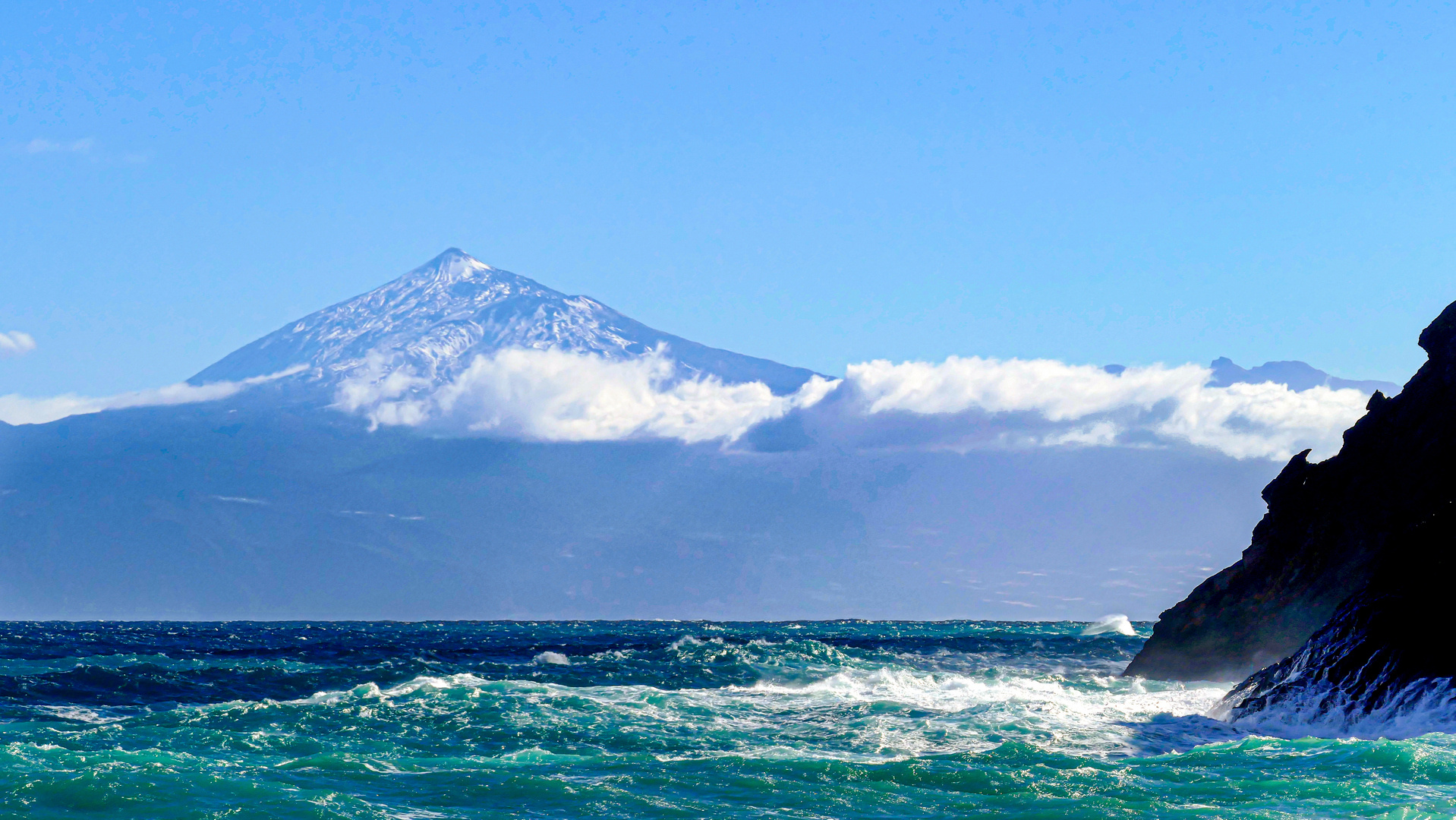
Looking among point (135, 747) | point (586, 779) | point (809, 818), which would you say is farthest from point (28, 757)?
point (809, 818)

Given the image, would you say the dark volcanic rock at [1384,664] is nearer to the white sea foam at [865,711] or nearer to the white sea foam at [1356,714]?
the white sea foam at [1356,714]

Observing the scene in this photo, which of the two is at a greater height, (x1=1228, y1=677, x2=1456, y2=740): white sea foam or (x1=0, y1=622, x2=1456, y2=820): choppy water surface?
(x1=1228, y1=677, x2=1456, y2=740): white sea foam

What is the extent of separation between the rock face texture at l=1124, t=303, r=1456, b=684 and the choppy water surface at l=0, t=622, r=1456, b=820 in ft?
10.5

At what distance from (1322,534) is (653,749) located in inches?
1046

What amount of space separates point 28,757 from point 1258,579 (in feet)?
120

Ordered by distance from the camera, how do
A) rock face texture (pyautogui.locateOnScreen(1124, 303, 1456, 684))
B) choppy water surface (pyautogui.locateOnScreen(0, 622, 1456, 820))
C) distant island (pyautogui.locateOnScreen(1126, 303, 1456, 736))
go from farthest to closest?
rock face texture (pyautogui.locateOnScreen(1124, 303, 1456, 684))
distant island (pyautogui.locateOnScreen(1126, 303, 1456, 736))
choppy water surface (pyautogui.locateOnScreen(0, 622, 1456, 820))

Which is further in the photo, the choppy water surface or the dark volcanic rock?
the dark volcanic rock

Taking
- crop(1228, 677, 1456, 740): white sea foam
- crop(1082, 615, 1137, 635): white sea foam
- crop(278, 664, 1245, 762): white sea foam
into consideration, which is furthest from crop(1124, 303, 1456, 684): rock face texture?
crop(1082, 615, 1137, 635): white sea foam

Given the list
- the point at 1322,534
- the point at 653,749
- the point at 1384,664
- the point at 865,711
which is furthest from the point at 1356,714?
the point at 1322,534

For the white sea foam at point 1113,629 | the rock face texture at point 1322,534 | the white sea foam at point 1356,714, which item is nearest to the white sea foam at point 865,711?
the white sea foam at point 1356,714

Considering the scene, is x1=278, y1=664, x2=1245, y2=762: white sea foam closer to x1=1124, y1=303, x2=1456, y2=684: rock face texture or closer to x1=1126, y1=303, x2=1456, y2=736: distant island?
x1=1126, y1=303, x2=1456, y2=736: distant island

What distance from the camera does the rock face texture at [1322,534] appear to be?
35.8 meters

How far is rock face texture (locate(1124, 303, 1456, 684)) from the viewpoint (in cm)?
3575

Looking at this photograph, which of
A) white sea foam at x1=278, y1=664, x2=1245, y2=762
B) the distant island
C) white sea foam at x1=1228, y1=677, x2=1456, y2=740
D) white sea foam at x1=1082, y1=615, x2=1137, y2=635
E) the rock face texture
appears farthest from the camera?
white sea foam at x1=1082, y1=615, x2=1137, y2=635
